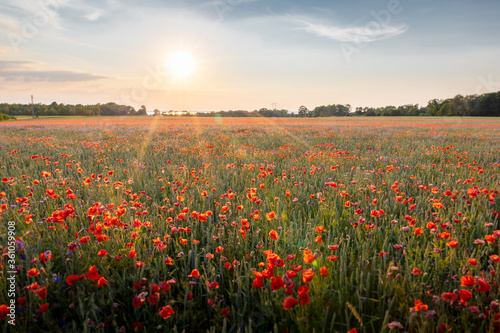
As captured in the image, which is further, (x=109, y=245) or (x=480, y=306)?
(x=109, y=245)

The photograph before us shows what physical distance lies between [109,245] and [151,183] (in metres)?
2.10

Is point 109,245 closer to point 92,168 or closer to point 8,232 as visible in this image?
point 8,232

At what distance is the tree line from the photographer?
85875mm

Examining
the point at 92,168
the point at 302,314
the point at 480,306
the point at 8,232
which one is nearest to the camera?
the point at 302,314

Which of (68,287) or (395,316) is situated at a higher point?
(68,287)

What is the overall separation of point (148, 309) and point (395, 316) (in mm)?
1546

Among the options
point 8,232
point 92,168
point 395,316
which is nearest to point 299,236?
point 395,316

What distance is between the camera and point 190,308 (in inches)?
64.4

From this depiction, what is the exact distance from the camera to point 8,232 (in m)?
2.51

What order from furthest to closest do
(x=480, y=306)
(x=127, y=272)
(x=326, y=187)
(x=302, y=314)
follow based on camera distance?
(x=326, y=187) → (x=127, y=272) → (x=480, y=306) → (x=302, y=314)

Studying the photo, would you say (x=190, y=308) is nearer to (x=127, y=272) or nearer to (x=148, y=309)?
(x=148, y=309)

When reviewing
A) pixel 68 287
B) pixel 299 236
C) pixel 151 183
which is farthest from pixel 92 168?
pixel 299 236

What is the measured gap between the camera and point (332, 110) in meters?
113

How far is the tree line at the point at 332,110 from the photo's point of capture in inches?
3381
